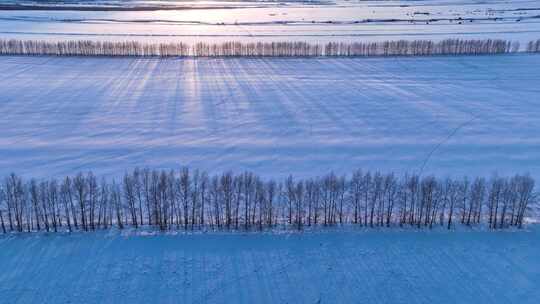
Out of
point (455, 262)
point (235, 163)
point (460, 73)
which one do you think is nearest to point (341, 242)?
point (455, 262)

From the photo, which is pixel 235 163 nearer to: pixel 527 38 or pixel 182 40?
pixel 182 40

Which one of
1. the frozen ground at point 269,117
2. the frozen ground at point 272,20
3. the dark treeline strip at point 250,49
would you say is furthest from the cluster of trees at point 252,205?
the frozen ground at point 272,20

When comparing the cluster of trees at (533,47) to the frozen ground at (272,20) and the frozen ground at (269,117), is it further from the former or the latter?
the frozen ground at (269,117)

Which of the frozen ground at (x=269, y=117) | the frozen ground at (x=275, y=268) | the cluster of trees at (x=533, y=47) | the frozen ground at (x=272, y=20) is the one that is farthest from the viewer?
the frozen ground at (x=272, y=20)

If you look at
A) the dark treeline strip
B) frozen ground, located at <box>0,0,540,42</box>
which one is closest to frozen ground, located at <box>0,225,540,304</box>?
the dark treeline strip

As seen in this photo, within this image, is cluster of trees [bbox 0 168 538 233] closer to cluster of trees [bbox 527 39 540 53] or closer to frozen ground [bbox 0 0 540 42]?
cluster of trees [bbox 527 39 540 53]

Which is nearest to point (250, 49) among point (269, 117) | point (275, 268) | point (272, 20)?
point (269, 117)
